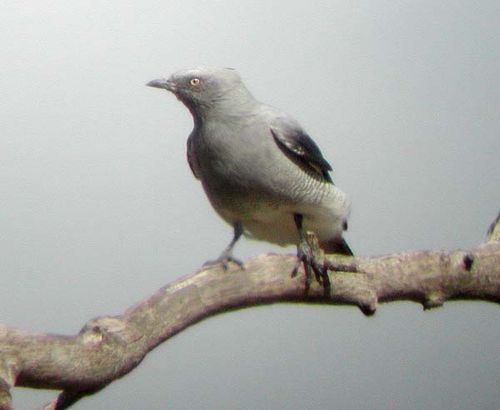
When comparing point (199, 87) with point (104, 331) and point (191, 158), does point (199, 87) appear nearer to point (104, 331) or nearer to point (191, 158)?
point (191, 158)

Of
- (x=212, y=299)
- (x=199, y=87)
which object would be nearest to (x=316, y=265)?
(x=212, y=299)

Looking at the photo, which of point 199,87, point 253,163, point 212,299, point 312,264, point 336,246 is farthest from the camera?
point 336,246

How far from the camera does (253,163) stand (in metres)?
7.82

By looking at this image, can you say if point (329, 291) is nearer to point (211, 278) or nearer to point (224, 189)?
point (211, 278)

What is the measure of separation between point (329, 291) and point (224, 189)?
1.53 meters

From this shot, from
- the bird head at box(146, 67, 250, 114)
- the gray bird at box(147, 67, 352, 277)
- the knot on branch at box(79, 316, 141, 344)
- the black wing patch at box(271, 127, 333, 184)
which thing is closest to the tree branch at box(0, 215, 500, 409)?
the knot on branch at box(79, 316, 141, 344)

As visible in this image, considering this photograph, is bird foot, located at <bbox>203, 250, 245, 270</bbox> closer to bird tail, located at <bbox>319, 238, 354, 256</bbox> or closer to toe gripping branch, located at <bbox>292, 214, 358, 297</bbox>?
toe gripping branch, located at <bbox>292, 214, 358, 297</bbox>

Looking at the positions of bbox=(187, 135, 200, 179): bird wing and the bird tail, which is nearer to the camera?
bbox=(187, 135, 200, 179): bird wing

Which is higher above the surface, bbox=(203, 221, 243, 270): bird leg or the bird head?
the bird head

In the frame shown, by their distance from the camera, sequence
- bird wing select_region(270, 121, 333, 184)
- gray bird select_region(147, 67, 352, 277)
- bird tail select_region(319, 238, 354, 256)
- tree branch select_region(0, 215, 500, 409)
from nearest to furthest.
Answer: tree branch select_region(0, 215, 500, 409) → gray bird select_region(147, 67, 352, 277) → bird wing select_region(270, 121, 333, 184) → bird tail select_region(319, 238, 354, 256)

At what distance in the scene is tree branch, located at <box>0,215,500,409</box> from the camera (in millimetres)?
5152

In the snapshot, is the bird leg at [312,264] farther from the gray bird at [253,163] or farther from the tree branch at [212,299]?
the gray bird at [253,163]

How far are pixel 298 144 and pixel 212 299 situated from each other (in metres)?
2.41

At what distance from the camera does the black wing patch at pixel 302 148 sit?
26.3ft
